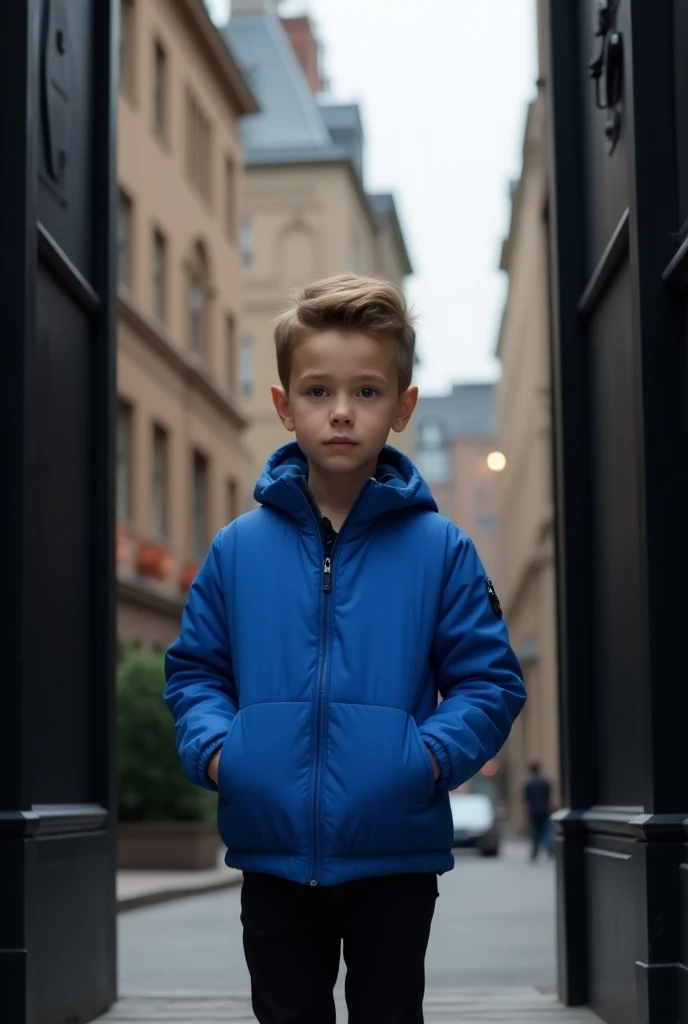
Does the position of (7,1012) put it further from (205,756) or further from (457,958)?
(457,958)

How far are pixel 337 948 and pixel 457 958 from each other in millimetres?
7949

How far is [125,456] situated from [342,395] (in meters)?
31.6

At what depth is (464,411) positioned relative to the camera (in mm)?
133375

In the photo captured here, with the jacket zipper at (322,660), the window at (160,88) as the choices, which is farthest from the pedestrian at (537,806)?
the jacket zipper at (322,660)

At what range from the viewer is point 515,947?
1240 cm

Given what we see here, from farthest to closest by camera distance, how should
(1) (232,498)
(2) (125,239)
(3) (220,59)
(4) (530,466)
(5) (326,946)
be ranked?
(4) (530,466), (1) (232,498), (3) (220,59), (2) (125,239), (5) (326,946)

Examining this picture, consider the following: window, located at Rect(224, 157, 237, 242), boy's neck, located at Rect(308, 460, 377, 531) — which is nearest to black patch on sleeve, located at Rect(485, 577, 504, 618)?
boy's neck, located at Rect(308, 460, 377, 531)

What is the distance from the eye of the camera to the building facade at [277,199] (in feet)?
209

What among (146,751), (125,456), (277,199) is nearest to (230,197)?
(125,456)

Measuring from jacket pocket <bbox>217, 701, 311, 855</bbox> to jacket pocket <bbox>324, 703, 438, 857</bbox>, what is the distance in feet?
0.18

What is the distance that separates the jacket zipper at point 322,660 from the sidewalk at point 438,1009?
3.53 metres

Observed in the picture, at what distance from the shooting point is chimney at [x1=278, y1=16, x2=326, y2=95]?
2975 inches

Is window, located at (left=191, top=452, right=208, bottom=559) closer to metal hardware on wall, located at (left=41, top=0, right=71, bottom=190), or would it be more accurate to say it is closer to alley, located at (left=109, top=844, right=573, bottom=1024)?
alley, located at (left=109, top=844, right=573, bottom=1024)

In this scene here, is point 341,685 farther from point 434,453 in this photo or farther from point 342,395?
point 434,453
